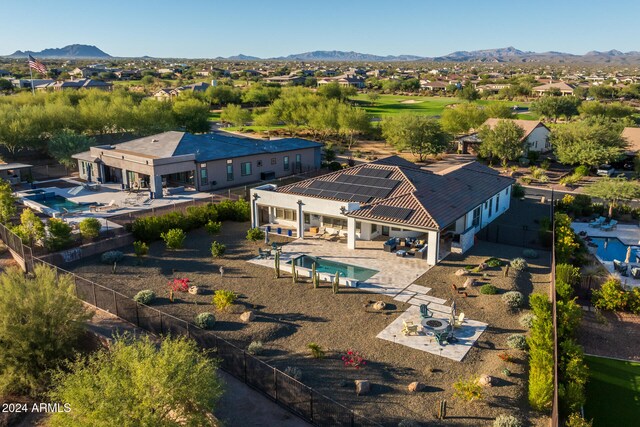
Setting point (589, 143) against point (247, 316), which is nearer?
point (247, 316)

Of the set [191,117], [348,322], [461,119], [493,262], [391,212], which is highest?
[191,117]

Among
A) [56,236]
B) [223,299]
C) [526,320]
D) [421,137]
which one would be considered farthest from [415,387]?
[421,137]

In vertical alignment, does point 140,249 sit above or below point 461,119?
below

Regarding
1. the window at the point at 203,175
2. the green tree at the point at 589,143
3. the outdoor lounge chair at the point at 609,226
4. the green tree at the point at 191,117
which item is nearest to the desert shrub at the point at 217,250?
the window at the point at 203,175

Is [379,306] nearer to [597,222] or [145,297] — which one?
[145,297]

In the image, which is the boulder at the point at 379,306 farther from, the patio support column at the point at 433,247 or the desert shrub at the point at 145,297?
the desert shrub at the point at 145,297

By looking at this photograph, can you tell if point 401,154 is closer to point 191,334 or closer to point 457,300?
point 457,300
